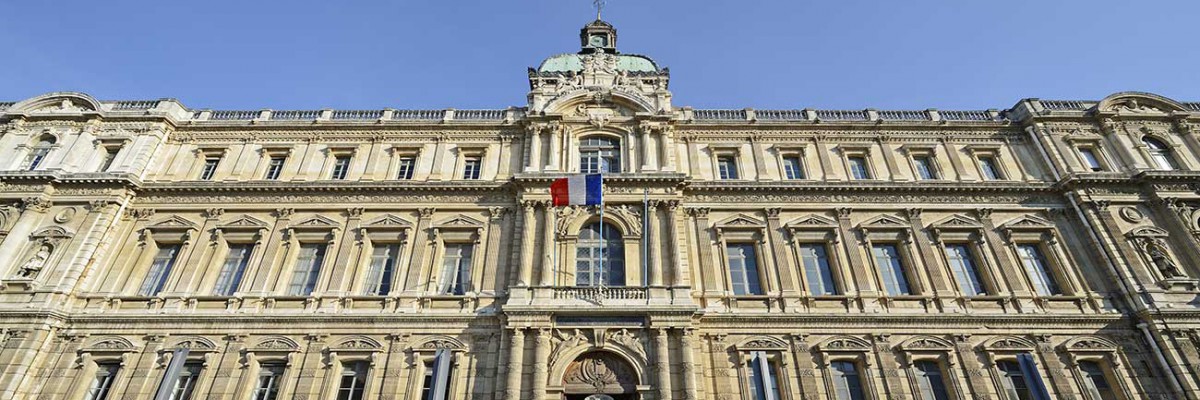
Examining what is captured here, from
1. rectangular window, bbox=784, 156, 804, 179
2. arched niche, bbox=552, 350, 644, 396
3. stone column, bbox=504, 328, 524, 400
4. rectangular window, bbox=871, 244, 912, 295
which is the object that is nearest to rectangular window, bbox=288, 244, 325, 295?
stone column, bbox=504, 328, 524, 400

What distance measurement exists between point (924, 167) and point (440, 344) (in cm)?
1961

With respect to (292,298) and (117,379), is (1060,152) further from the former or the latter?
(117,379)

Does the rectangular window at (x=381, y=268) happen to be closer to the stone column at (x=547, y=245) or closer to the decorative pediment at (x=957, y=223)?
the stone column at (x=547, y=245)

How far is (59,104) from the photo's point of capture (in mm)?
24438

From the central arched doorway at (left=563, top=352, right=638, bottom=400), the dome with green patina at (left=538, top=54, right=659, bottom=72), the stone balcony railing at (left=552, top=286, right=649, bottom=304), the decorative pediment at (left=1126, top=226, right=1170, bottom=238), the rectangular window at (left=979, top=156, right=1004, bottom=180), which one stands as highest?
the dome with green patina at (left=538, top=54, right=659, bottom=72)

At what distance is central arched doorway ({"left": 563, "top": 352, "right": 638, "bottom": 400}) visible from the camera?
1664 centimetres

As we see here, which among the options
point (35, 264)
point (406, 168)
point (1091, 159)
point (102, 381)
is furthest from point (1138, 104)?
point (35, 264)

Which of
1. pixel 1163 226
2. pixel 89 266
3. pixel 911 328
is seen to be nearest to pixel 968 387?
pixel 911 328

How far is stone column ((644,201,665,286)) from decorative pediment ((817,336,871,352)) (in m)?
5.38

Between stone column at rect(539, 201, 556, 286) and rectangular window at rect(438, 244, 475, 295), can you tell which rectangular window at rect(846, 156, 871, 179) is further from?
rectangular window at rect(438, 244, 475, 295)

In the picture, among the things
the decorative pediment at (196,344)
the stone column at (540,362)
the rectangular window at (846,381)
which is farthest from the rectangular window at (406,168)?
the rectangular window at (846,381)

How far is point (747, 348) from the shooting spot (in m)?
17.7

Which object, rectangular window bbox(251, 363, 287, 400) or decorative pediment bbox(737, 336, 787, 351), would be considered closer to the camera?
rectangular window bbox(251, 363, 287, 400)

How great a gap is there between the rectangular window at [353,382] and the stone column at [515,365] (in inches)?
173
